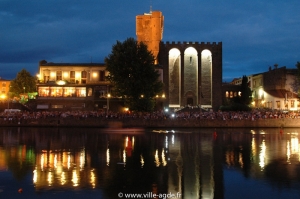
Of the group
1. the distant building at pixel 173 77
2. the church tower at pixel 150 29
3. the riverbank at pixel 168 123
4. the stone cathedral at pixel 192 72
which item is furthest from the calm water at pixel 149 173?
the church tower at pixel 150 29

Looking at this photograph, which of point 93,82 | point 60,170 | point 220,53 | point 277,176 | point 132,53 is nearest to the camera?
point 277,176

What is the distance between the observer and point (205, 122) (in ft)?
188

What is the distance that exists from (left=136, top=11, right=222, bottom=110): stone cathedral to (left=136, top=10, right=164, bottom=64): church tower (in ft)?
53.7

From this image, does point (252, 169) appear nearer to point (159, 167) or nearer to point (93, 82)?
point (159, 167)

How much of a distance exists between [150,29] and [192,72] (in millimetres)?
23117

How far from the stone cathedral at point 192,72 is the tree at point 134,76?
1990 cm

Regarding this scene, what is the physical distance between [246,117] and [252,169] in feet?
129

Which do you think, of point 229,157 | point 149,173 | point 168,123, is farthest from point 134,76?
point 149,173

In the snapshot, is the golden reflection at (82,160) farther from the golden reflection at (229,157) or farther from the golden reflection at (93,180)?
the golden reflection at (229,157)

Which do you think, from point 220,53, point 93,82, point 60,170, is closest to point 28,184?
point 60,170

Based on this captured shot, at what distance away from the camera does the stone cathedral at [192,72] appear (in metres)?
83.5

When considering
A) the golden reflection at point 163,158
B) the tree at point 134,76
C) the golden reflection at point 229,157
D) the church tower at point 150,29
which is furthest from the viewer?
the church tower at point 150,29

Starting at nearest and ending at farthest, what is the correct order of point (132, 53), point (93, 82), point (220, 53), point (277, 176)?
point (277, 176)
point (132, 53)
point (93, 82)
point (220, 53)

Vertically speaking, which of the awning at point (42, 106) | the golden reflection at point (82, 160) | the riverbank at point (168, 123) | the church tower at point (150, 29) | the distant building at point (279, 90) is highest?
the church tower at point (150, 29)
